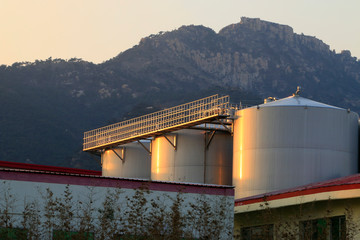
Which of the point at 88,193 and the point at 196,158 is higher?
the point at 196,158

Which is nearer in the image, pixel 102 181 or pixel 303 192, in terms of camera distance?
pixel 102 181

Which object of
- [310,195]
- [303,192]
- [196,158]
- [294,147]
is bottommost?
[310,195]

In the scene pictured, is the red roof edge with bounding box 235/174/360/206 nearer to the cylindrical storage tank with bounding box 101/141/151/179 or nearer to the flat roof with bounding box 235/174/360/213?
the flat roof with bounding box 235/174/360/213

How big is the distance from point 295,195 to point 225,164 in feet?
64.8

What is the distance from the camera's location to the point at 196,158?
5175 cm

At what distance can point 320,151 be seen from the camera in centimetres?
4509

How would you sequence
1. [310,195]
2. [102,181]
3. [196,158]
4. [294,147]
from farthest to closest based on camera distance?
1. [196,158]
2. [294,147]
3. [310,195]
4. [102,181]

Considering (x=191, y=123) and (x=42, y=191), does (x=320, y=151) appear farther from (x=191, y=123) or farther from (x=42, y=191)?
(x=42, y=191)

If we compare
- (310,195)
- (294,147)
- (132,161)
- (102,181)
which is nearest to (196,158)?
(294,147)

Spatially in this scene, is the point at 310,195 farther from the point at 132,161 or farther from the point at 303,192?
the point at 132,161

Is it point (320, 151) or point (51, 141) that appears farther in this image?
point (51, 141)

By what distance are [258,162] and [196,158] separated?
696 cm

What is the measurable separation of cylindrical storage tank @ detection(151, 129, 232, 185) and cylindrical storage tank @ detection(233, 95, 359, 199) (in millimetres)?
4515

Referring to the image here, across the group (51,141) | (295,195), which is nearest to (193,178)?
(295,195)
